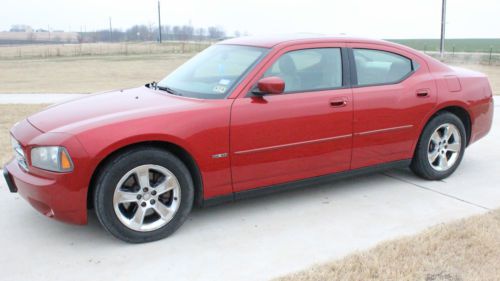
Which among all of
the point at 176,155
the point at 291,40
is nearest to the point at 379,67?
the point at 291,40

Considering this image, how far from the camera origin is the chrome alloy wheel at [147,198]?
3.61 metres

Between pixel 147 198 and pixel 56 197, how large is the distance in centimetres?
64

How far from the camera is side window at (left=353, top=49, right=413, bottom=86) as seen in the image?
15.2 ft

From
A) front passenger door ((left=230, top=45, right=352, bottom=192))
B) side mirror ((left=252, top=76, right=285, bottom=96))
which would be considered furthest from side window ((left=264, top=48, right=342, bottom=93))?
side mirror ((left=252, top=76, right=285, bottom=96))

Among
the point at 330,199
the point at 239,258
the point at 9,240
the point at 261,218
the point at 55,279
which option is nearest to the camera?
the point at 55,279

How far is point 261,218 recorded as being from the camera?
4.22 m

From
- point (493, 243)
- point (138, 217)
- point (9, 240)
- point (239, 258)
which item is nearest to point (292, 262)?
point (239, 258)

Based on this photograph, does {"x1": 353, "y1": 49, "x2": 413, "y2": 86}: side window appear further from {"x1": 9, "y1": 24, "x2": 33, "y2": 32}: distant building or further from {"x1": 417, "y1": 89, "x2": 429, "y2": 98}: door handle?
{"x1": 9, "y1": 24, "x2": 33, "y2": 32}: distant building

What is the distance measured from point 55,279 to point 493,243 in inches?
121

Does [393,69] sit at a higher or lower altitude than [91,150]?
higher

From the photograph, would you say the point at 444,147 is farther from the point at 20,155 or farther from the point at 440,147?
the point at 20,155

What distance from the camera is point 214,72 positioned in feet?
14.5

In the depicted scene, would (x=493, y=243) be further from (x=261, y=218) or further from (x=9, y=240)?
(x=9, y=240)

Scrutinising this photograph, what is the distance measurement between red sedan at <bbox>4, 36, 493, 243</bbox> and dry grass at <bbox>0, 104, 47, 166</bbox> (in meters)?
2.42
